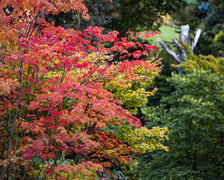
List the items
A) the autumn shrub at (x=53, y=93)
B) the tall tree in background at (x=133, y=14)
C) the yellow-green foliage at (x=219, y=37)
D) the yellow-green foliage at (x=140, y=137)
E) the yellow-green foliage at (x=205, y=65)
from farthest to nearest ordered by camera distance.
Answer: the yellow-green foliage at (x=219, y=37) < the tall tree in background at (x=133, y=14) < the yellow-green foliage at (x=205, y=65) < the yellow-green foliage at (x=140, y=137) < the autumn shrub at (x=53, y=93)

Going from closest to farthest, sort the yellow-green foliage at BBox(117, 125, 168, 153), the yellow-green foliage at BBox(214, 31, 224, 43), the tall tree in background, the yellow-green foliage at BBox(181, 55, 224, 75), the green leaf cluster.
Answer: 1. the yellow-green foliage at BBox(117, 125, 168, 153)
2. the green leaf cluster
3. the yellow-green foliage at BBox(181, 55, 224, 75)
4. the tall tree in background
5. the yellow-green foliage at BBox(214, 31, 224, 43)

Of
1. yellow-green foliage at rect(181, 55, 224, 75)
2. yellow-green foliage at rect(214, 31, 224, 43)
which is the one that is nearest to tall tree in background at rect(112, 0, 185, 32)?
yellow-green foliage at rect(214, 31, 224, 43)

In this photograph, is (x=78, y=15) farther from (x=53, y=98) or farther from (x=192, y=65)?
(x=53, y=98)

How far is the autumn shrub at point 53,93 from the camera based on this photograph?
3.63m

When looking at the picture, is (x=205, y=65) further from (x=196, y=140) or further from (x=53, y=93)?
(x=53, y=93)

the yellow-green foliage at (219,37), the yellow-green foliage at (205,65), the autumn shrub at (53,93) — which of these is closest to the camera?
the autumn shrub at (53,93)

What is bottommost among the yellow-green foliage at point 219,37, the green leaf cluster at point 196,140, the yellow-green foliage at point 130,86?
the green leaf cluster at point 196,140

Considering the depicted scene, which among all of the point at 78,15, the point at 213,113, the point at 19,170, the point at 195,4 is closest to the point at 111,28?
the point at 78,15

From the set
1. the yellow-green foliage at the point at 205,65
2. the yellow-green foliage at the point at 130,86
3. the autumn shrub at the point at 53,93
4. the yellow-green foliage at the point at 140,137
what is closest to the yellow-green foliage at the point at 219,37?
the yellow-green foliage at the point at 205,65

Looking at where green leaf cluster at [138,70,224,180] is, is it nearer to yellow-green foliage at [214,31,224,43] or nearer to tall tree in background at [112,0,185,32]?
tall tree in background at [112,0,185,32]

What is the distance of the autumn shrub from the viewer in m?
3.63

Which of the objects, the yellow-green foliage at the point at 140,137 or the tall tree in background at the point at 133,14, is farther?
the tall tree in background at the point at 133,14

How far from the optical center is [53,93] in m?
3.56

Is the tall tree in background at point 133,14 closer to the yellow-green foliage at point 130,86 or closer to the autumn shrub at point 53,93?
the yellow-green foliage at point 130,86
